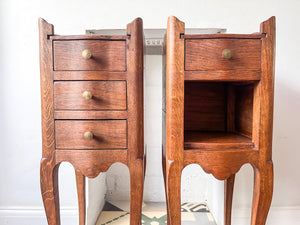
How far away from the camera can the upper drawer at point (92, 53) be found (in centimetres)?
79

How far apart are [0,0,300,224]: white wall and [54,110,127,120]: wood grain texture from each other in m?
0.55

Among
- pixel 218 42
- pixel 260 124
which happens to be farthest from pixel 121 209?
pixel 218 42

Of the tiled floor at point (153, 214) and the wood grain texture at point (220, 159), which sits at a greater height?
the wood grain texture at point (220, 159)

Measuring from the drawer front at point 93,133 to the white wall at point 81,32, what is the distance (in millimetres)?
511

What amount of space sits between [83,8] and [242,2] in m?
0.85

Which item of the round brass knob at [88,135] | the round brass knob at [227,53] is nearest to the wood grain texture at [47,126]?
→ the round brass knob at [88,135]

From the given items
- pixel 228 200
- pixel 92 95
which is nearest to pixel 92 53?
pixel 92 95

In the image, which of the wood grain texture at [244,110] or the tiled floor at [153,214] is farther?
the tiled floor at [153,214]

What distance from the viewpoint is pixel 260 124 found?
79cm

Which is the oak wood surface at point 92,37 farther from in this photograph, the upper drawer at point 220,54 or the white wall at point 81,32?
the white wall at point 81,32

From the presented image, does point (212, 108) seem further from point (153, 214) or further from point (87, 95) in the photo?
point (153, 214)

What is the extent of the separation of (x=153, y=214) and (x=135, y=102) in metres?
0.98

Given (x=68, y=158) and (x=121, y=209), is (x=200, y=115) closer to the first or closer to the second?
(x=68, y=158)

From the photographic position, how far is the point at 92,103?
80cm
